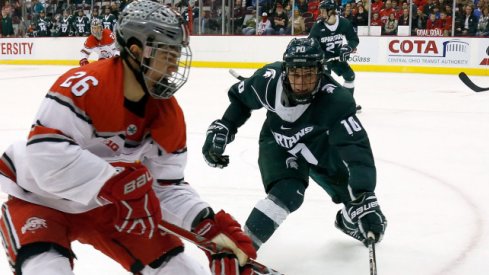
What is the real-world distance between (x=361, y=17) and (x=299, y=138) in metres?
9.14

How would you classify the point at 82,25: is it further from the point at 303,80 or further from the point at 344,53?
the point at 303,80

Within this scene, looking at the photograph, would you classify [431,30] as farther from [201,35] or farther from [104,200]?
[104,200]

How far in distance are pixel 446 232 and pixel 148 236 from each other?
5.67ft

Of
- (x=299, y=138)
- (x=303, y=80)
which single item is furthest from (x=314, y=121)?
(x=303, y=80)

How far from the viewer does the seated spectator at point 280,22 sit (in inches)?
483

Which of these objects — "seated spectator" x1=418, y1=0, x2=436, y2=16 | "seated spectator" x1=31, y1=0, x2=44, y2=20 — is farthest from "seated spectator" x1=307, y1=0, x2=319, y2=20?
"seated spectator" x1=31, y1=0, x2=44, y2=20

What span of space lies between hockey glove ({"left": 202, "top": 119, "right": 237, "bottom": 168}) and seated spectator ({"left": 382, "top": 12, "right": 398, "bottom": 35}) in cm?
893

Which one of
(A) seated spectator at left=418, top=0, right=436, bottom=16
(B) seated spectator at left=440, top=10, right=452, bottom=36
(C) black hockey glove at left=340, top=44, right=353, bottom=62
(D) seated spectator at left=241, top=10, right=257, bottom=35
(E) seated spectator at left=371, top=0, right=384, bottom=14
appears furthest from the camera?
(D) seated spectator at left=241, top=10, right=257, bottom=35

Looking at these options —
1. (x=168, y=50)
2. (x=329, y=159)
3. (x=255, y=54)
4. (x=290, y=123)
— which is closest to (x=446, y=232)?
(x=329, y=159)

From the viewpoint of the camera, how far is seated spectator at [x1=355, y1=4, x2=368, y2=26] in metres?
11.4

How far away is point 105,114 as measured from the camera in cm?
173

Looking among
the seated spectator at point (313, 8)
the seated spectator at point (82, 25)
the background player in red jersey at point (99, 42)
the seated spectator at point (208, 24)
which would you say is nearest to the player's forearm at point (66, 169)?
the background player in red jersey at point (99, 42)

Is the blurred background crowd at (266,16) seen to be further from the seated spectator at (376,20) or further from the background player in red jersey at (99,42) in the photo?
the background player in red jersey at (99,42)

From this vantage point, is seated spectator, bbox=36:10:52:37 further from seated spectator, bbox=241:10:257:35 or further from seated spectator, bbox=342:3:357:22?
seated spectator, bbox=342:3:357:22
